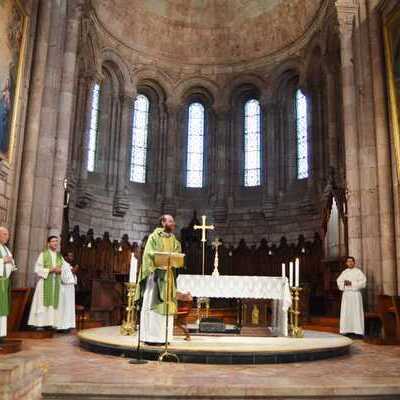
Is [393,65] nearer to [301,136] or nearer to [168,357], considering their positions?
[301,136]

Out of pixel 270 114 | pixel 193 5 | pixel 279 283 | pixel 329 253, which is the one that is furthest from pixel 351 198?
pixel 193 5

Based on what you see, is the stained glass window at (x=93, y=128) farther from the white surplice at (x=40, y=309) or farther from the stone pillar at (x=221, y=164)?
the white surplice at (x=40, y=309)

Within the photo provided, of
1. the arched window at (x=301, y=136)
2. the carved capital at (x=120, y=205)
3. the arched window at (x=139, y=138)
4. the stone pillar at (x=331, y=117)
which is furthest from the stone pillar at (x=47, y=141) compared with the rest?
the arched window at (x=301, y=136)

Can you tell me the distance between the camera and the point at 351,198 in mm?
11812

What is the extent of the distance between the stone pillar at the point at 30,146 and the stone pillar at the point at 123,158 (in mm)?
7194

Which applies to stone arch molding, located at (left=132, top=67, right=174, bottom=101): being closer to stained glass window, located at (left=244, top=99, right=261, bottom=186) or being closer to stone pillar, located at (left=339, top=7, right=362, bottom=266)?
stained glass window, located at (left=244, top=99, right=261, bottom=186)

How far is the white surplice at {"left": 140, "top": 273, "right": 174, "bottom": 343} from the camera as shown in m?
7.18

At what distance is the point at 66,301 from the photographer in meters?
10.2

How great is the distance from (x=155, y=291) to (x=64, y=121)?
20.3 ft

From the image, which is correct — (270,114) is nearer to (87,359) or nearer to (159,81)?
(159,81)

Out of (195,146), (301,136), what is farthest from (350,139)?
(195,146)

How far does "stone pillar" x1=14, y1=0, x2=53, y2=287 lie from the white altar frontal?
375cm

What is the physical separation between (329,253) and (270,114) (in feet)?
23.0

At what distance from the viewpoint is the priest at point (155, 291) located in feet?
23.4
